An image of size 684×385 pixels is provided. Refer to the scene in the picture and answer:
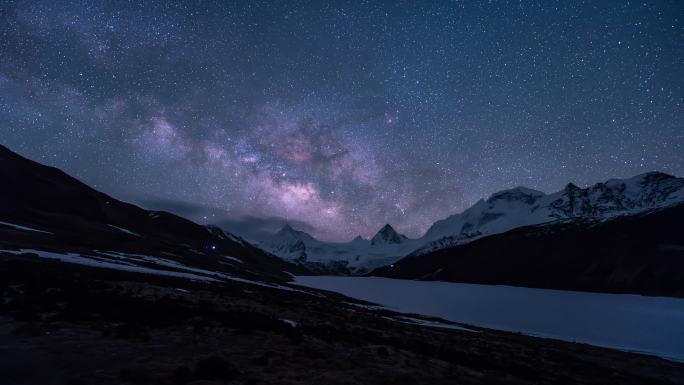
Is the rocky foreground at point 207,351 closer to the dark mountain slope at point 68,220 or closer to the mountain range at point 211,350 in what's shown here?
the mountain range at point 211,350

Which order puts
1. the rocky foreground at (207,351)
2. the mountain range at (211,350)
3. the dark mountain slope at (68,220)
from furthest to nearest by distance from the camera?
the dark mountain slope at (68,220)
the mountain range at (211,350)
the rocky foreground at (207,351)

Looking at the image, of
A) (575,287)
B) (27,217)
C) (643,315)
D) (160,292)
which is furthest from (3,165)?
(575,287)

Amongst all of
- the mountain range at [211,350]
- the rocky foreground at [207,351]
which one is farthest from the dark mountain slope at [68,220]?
the rocky foreground at [207,351]

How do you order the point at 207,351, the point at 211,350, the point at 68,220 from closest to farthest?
the point at 207,351, the point at 211,350, the point at 68,220

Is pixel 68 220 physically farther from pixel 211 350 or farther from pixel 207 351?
pixel 207 351

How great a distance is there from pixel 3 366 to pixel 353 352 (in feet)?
47.5

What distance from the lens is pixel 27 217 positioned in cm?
10019

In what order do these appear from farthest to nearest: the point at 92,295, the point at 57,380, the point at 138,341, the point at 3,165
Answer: the point at 3,165, the point at 92,295, the point at 138,341, the point at 57,380

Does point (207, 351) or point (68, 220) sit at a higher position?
point (68, 220)

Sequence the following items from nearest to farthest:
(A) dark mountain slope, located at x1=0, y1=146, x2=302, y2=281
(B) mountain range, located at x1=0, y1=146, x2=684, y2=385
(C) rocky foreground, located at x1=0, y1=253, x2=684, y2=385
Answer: (C) rocky foreground, located at x1=0, y1=253, x2=684, y2=385
(B) mountain range, located at x1=0, y1=146, x2=684, y2=385
(A) dark mountain slope, located at x1=0, y1=146, x2=302, y2=281

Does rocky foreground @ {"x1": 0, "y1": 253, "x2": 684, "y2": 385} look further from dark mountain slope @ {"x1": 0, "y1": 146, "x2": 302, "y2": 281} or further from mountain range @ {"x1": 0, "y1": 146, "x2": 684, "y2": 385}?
dark mountain slope @ {"x1": 0, "y1": 146, "x2": 302, "y2": 281}

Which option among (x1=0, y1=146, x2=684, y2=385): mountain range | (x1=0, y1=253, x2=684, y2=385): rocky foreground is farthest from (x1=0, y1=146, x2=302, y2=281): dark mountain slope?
(x1=0, y1=253, x2=684, y2=385): rocky foreground

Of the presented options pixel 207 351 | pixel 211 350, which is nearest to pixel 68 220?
pixel 211 350

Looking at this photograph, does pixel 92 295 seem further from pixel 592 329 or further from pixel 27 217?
pixel 27 217
